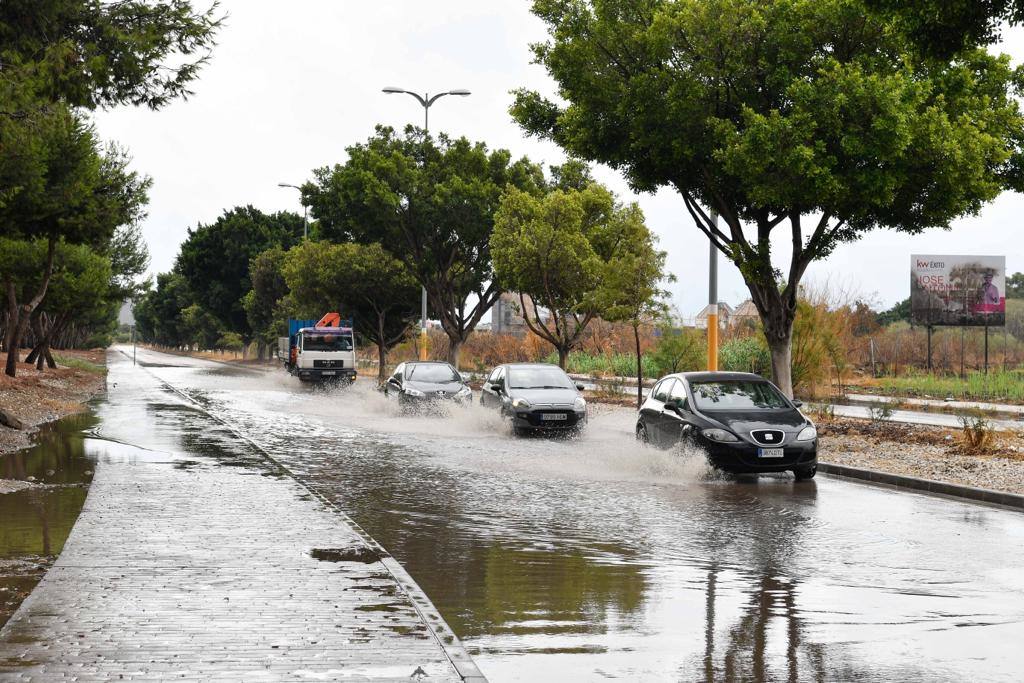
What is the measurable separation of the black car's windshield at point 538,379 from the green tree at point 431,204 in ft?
55.5

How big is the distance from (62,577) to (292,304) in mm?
59736

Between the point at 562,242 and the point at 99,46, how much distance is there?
18711 mm

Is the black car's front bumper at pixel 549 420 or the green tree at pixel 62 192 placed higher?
the green tree at pixel 62 192

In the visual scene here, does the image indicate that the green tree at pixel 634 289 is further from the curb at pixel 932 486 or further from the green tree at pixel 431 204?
the curb at pixel 932 486

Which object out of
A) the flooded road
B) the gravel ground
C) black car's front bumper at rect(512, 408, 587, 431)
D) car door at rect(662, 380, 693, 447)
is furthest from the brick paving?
black car's front bumper at rect(512, 408, 587, 431)

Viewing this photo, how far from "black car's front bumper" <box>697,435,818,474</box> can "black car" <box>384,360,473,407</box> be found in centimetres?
1261

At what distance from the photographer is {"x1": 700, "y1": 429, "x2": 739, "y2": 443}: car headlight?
14633 mm

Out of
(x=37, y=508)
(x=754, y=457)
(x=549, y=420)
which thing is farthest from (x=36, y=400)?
(x=754, y=457)

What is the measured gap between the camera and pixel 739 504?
12.7 meters

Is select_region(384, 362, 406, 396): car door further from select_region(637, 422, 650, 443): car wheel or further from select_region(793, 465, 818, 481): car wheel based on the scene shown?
select_region(793, 465, 818, 481): car wheel

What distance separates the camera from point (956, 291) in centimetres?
4262

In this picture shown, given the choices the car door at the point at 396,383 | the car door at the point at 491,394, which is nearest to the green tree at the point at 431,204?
the car door at the point at 396,383

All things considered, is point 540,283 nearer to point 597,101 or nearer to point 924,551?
point 597,101

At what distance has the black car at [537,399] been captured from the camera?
21.5 metres
